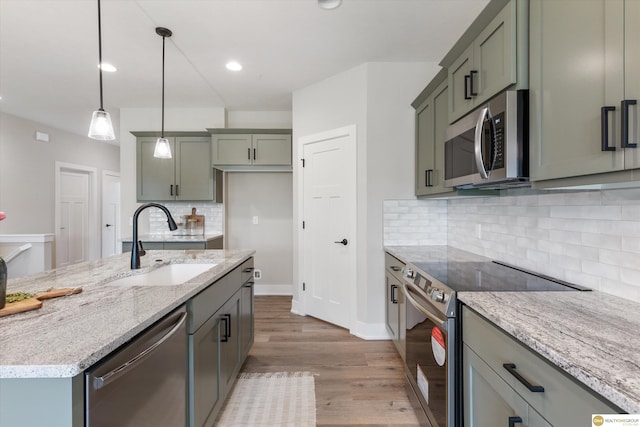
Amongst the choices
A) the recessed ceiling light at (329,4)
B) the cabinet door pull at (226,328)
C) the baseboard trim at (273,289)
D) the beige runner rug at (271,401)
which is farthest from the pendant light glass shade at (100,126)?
the baseboard trim at (273,289)

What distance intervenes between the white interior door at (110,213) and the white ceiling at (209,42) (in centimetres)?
303

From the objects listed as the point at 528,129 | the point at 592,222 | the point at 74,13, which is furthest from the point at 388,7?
the point at 74,13

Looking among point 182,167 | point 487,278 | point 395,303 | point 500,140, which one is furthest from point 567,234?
point 182,167

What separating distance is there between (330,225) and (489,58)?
2.13 m

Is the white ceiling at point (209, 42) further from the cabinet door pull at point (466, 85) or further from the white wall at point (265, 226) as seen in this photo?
the white wall at point (265, 226)

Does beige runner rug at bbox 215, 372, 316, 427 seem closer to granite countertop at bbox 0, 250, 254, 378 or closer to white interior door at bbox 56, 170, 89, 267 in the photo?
granite countertop at bbox 0, 250, 254, 378

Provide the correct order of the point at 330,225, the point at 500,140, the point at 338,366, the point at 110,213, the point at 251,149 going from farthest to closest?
the point at 110,213
the point at 251,149
the point at 330,225
the point at 338,366
the point at 500,140

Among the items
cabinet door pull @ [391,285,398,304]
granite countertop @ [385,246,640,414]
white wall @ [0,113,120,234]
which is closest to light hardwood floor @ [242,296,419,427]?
cabinet door pull @ [391,285,398,304]

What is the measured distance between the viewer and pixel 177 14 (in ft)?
7.42

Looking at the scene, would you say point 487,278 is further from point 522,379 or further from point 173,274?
point 173,274

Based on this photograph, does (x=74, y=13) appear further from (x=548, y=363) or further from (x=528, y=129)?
(x=548, y=363)

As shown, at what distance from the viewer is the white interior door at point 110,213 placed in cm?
652

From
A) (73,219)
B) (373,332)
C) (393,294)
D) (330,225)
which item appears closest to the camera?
(393,294)

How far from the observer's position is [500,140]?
136cm
